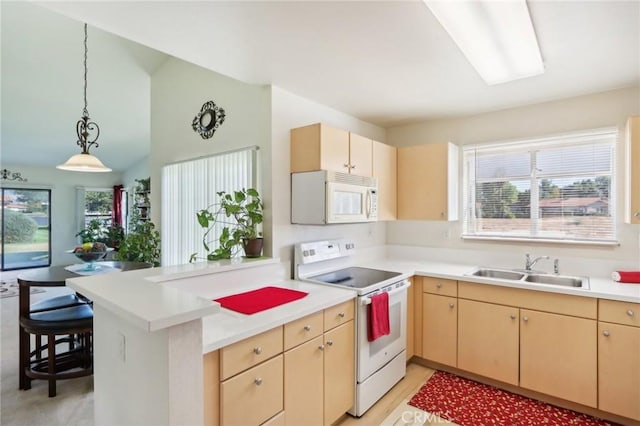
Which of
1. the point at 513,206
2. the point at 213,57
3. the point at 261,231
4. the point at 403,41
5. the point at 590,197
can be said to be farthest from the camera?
the point at 513,206

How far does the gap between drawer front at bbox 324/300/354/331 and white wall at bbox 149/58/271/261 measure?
766 millimetres

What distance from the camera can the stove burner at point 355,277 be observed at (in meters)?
2.49

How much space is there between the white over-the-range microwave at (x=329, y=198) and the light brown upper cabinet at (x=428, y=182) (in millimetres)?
711

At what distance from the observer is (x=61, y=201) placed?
7.88 m

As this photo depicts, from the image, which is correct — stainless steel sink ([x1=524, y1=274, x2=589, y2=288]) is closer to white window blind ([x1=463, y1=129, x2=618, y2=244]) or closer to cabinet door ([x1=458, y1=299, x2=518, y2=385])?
white window blind ([x1=463, y1=129, x2=618, y2=244])

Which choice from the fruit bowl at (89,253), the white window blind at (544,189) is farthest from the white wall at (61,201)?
the white window blind at (544,189)

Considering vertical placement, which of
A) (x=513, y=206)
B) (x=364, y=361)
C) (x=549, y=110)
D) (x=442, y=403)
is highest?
(x=549, y=110)

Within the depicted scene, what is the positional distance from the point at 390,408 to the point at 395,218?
1762mm

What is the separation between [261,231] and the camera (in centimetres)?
260

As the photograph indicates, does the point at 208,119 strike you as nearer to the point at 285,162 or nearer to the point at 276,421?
the point at 285,162

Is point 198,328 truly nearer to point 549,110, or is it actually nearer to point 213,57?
point 213,57

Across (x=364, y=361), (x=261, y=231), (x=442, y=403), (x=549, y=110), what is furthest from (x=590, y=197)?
(x=261, y=231)

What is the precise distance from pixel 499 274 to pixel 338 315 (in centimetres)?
183

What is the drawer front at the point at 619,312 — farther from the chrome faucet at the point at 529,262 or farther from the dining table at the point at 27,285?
the dining table at the point at 27,285
